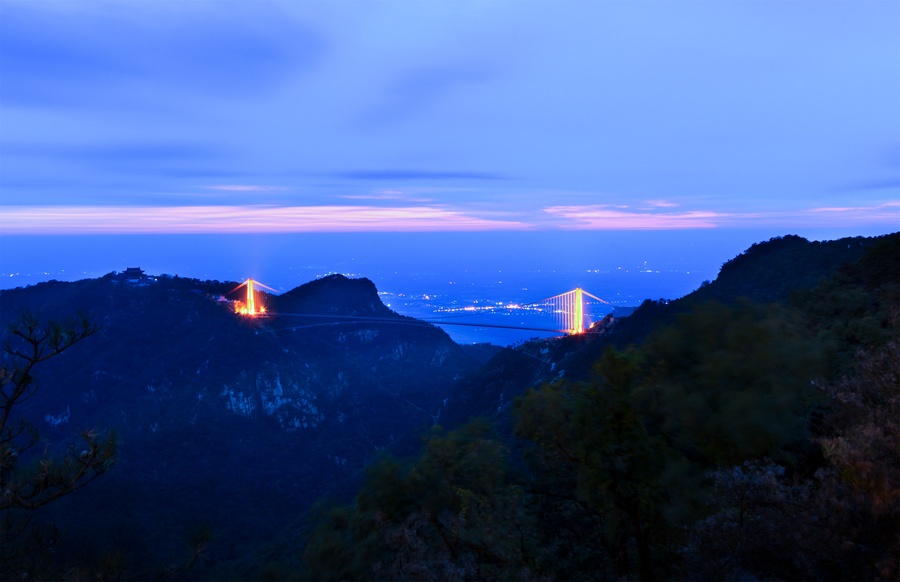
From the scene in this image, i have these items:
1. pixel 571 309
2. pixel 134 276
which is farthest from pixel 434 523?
pixel 134 276

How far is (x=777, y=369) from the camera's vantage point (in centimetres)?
418

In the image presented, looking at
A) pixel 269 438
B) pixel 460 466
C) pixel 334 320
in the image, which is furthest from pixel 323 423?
pixel 460 466

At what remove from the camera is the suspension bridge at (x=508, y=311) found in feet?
72.2

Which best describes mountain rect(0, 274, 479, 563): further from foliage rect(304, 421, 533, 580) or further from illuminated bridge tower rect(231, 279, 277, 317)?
foliage rect(304, 421, 533, 580)

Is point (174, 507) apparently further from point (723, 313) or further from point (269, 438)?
point (723, 313)

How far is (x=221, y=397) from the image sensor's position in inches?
816

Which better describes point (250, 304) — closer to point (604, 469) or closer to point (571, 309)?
point (571, 309)

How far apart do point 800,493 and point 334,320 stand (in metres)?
27.2

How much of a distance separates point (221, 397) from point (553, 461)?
18686 mm

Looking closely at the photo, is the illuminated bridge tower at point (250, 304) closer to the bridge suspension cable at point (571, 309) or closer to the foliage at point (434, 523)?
the bridge suspension cable at point (571, 309)

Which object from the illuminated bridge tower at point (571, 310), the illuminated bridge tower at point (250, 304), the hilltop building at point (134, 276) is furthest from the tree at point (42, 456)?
the hilltop building at point (134, 276)

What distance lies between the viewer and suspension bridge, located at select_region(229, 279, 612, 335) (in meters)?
22.0

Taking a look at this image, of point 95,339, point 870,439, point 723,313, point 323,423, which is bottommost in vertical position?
point 323,423

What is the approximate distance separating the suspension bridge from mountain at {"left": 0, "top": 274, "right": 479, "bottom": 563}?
0.36 metres
